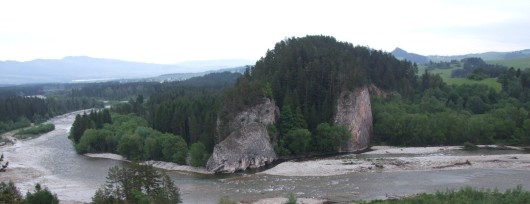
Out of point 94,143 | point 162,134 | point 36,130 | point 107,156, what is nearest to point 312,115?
point 162,134

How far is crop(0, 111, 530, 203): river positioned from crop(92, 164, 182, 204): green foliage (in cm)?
784

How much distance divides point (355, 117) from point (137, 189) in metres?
49.2

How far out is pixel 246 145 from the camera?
240ft

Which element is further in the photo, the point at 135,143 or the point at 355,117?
the point at 355,117

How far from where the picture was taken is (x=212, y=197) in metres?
55.4

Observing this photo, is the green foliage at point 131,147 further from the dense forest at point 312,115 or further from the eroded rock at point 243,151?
the eroded rock at point 243,151

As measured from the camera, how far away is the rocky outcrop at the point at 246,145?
71.2 metres

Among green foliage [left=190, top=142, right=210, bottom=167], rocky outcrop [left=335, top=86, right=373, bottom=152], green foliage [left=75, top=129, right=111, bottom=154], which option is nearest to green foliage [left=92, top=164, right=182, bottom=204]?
green foliage [left=190, top=142, right=210, bottom=167]

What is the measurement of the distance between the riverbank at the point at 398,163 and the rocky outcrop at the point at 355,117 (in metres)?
7.55

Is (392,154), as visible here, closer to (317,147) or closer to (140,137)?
(317,147)

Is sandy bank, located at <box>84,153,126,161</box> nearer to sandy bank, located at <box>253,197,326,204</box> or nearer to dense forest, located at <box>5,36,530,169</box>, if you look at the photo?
dense forest, located at <box>5,36,530,169</box>

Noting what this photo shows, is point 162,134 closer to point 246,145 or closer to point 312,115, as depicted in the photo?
point 246,145

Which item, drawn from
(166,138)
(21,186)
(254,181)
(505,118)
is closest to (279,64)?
(166,138)

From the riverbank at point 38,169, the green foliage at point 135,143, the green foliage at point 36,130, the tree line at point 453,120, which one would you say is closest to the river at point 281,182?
the riverbank at point 38,169
